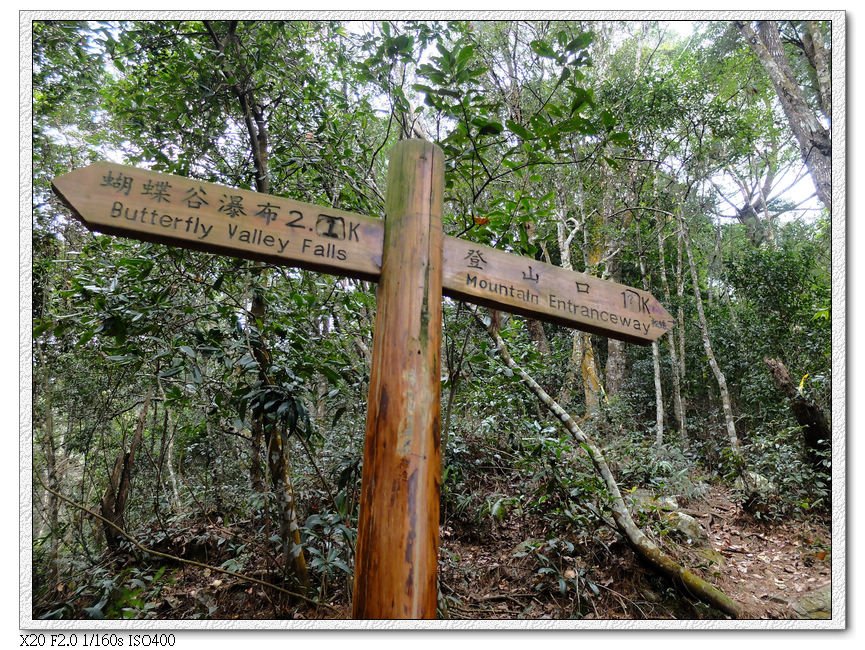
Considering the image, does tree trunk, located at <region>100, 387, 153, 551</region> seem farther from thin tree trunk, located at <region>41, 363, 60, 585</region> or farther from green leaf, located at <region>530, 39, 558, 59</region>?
green leaf, located at <region>530, 39, 558, 59</region>

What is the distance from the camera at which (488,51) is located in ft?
20.9

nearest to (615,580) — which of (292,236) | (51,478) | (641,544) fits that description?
(641,544)

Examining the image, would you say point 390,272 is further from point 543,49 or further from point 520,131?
point 543,49

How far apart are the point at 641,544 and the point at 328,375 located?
252cm

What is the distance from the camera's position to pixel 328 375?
102 inches

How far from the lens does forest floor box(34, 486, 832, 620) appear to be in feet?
10.2

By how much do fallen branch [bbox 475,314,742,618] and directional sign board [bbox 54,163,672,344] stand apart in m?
1.46

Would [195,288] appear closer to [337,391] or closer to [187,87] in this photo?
[337,391]

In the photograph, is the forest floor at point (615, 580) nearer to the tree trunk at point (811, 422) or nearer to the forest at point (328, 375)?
the forest at point (328, 375)

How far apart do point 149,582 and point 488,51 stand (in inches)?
278

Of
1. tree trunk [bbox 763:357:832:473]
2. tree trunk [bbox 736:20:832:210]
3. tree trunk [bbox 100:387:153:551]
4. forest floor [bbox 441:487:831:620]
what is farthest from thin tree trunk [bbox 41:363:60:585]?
tree trunk [bbox 736:20:832:210]

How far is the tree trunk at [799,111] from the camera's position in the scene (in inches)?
209

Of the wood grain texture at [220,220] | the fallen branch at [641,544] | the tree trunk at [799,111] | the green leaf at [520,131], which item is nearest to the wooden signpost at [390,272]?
the wood grain texture at [220,220]

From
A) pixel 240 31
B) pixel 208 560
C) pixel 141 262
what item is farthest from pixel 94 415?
pixel 240 31
